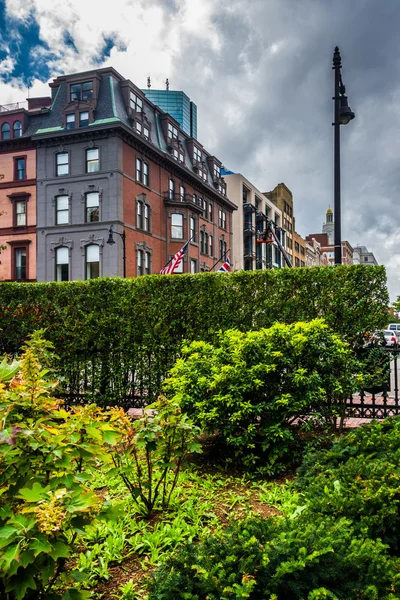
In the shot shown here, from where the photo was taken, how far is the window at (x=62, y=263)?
32.4 m

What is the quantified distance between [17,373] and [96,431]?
1132mm

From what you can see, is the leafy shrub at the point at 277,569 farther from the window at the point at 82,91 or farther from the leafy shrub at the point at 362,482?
the window at the point at 82,91

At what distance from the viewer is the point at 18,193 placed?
33.8 metres

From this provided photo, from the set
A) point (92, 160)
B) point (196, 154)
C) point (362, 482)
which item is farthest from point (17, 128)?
point (362, 482)

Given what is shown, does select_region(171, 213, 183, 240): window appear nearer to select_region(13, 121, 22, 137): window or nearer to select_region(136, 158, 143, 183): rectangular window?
select_region(136, 158, 143, 183): rectangular window

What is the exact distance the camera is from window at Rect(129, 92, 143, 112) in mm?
33219

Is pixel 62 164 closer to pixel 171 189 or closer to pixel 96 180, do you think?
pixel 96 180

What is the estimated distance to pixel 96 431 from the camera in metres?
2.85

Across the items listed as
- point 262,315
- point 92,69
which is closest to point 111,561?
point 262,315

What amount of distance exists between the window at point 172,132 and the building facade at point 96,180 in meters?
2.89

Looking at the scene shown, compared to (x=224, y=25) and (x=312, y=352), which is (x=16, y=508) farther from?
(x=224, y=25)

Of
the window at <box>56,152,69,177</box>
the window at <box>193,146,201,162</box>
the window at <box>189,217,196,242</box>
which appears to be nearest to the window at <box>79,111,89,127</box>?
the window at <box>56,152,69,177</box>

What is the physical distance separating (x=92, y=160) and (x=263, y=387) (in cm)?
2959

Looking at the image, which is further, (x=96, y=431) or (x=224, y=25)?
(x=224, y=25)
